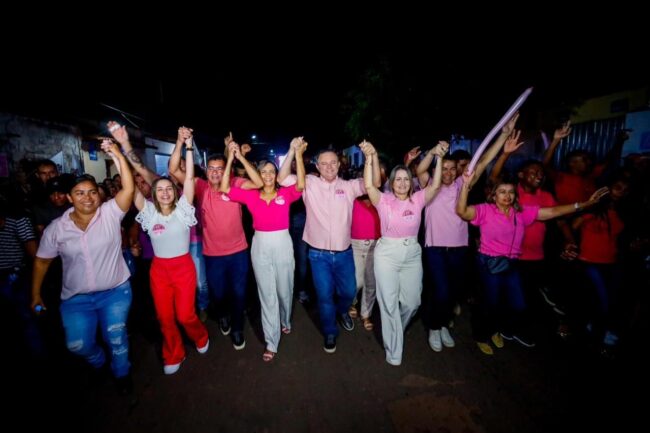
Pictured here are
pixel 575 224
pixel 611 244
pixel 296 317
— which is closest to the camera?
pixel 611 244

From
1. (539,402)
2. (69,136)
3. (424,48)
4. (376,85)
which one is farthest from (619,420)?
(69,136)

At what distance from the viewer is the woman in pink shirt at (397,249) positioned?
3.38 m

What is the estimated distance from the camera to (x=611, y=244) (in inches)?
142

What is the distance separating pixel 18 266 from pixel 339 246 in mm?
3466

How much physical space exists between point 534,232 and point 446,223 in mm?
1172

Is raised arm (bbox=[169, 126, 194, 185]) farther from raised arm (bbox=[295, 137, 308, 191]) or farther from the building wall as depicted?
the building wall

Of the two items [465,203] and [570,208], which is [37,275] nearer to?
[465,203]

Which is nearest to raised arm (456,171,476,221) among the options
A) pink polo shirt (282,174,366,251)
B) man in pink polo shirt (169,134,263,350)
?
pink polo shirt (282,174,366,251)

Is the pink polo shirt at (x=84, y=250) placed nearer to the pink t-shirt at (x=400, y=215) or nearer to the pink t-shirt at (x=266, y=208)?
the pink t-shirt at (x=266, y=208)

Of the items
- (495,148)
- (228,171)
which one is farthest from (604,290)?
(228,171)

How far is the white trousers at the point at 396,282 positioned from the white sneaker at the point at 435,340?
531 mm

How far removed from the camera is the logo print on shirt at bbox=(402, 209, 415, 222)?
3363mm

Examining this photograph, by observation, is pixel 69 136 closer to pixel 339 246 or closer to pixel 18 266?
pixel 18 266

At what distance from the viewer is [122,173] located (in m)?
2.98
